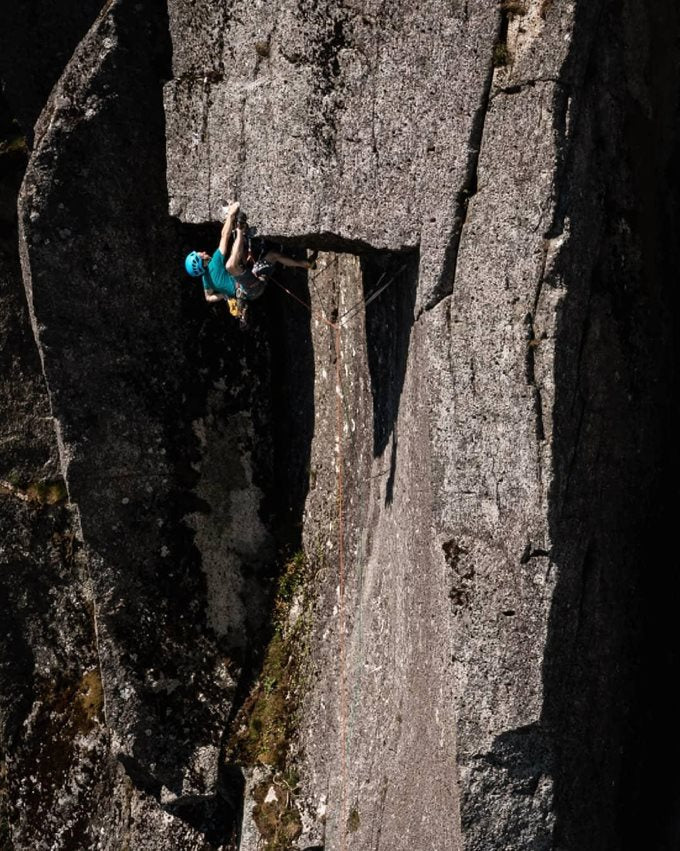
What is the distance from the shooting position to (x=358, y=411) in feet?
30.2

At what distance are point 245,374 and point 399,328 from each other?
2.60 m

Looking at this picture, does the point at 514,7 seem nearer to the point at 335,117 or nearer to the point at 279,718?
the point at 335,117

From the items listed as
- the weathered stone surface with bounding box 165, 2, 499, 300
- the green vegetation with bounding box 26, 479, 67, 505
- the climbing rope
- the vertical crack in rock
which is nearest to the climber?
the weathered stone surface with bounding box 165, 2, 499, 300

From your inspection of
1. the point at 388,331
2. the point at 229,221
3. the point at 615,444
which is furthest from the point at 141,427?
the point at 615,444

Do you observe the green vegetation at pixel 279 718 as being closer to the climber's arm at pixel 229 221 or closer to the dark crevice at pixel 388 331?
the dark crevice at pixel 388 331

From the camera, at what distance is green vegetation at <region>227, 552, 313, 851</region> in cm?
972

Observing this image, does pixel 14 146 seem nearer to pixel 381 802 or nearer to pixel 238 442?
pixel 238 442

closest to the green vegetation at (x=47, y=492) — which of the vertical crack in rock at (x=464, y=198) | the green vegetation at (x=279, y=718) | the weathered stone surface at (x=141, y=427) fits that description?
the weathered stone surface at (x=141, y=427)

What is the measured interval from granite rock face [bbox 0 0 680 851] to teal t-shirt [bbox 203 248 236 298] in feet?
1.10

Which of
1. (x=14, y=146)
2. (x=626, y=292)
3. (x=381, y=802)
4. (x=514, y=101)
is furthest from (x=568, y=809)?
(x=14, y=146)

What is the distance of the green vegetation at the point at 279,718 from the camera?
31.9 ft

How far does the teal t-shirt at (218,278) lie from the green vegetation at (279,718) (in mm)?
2690

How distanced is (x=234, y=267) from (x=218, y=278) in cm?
41

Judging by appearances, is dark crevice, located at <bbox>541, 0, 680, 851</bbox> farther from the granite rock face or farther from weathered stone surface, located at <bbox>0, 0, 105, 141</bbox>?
weathered stone surface, located at <bbox>0, 0, 105, 141</bbox>
